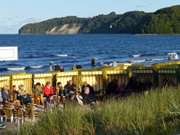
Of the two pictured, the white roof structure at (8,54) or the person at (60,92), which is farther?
the person at (60,92)

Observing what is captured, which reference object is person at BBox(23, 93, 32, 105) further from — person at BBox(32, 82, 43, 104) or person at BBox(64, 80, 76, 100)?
person at BBox(64, 80, 76, 100)

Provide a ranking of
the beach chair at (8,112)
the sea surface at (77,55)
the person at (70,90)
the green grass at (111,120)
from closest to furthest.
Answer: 1. the green grass at (111,120)
2. the beach chair at (8,112)
3. the person at (70,90)
4. the sea surface at (77,55)

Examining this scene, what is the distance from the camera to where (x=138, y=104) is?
1212 cm

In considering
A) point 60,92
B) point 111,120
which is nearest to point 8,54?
point 111,120

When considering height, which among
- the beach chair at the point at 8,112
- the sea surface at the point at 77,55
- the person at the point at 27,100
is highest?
the person at the point at 27,100

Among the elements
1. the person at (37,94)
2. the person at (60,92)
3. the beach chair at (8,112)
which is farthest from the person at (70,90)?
the beach chair at (8,112)

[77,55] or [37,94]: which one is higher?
[37,94]

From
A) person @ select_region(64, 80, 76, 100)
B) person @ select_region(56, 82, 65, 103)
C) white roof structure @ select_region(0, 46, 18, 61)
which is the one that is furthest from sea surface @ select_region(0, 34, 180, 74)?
white roof structure @ select_region(0, 46, 18, 61)

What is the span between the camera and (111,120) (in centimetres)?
Result: 1127

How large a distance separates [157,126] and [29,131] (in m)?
2.28

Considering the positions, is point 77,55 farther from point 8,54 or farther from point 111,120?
point 8,54

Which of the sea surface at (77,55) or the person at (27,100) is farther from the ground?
the person at (27,100)

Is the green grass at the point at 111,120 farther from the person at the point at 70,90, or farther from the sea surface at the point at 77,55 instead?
the sea surface at the point at 77,55

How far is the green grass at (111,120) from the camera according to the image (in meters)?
10.8
